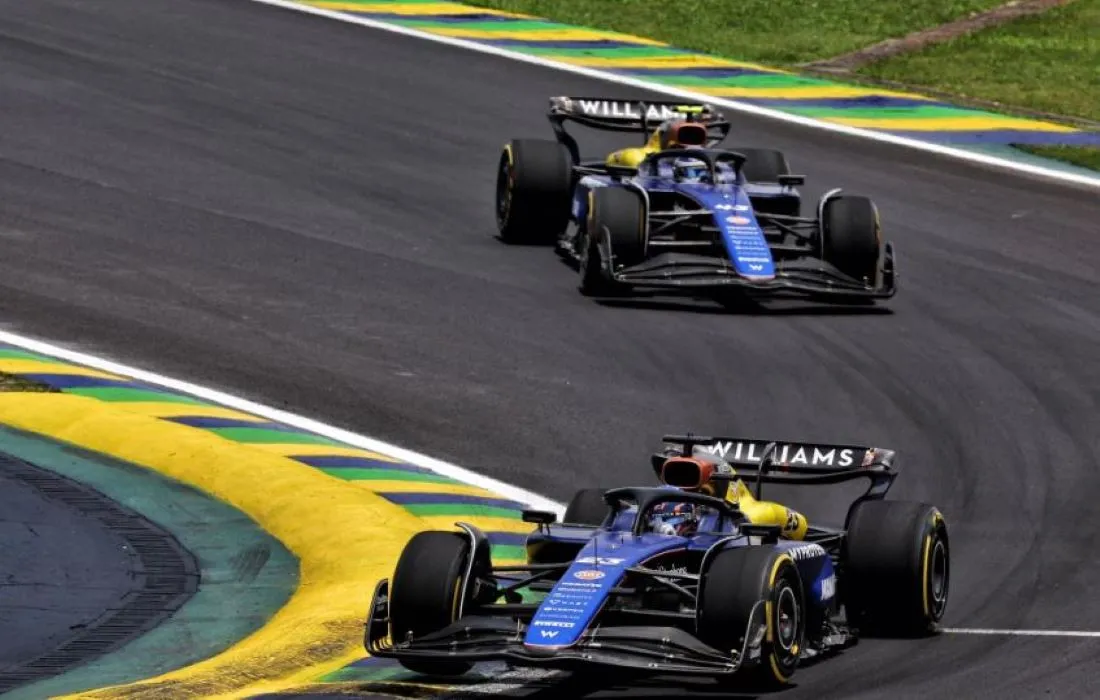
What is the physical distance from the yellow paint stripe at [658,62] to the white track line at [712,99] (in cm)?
24

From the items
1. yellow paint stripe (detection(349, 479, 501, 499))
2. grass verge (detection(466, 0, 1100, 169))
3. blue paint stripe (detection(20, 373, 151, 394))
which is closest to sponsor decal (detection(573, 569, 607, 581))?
yellow paint stripe (detection(349, 479, 501, 499))

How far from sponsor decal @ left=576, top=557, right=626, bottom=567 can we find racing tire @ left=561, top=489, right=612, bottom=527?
1.45m

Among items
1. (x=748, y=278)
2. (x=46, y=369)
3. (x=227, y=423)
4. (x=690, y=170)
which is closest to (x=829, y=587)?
(x=227, y=423)

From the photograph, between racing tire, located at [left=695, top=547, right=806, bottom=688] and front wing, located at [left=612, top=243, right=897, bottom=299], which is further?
front wing, located at [left=612, top=243, right=897, bottom=299]

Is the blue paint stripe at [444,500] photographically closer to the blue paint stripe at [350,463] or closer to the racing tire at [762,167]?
the blue paint stripe at [350,463]

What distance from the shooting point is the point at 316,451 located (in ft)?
54.4

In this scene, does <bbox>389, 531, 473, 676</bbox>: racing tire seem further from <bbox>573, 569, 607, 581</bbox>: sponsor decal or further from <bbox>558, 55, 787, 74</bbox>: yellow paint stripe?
<bbox>558, 55, 787, 74</bbox>: yellow paint stripe

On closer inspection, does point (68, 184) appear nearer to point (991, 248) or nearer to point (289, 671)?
point (991, 248)

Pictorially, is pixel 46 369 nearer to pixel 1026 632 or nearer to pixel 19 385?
pixel 19 385

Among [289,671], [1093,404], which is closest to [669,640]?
[289,671]

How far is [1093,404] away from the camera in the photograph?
18078mm

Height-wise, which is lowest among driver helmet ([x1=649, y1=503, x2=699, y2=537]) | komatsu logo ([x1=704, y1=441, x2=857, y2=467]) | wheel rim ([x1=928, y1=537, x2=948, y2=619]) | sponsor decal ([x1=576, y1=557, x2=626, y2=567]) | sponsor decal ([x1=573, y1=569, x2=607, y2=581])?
wheel rim ([x1=928, y1=537, x2=948, y2=619])

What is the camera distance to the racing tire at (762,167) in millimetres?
22859

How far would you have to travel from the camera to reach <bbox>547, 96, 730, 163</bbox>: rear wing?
2288 cm
